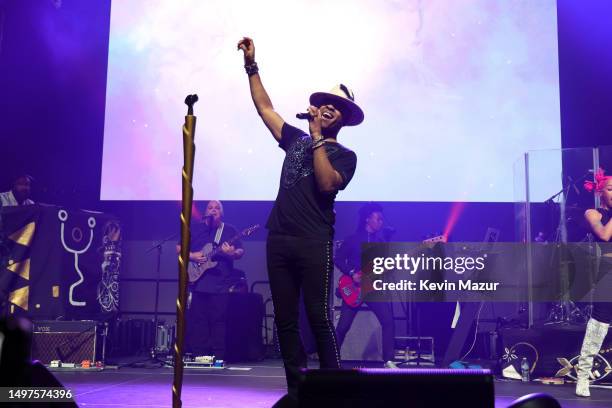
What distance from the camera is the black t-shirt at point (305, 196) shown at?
9.62 feet

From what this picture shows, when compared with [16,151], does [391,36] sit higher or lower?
higher

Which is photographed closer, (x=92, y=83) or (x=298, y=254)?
(x=298, y=254)

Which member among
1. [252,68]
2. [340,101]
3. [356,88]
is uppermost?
[356,88]

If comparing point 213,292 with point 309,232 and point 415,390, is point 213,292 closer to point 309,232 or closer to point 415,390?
point 309,232

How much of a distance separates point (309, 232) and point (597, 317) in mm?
3012

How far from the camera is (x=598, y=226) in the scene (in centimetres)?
488

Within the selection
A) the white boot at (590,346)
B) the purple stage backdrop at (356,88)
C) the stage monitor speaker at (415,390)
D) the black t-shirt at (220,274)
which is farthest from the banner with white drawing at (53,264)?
the stage monitor speaker at (415,390)

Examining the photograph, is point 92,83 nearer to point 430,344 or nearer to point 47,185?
point 47,185

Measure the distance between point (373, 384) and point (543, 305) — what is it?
484 centimetres

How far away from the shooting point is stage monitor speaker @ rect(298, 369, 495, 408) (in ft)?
4.38

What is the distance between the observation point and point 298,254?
289 centimetres

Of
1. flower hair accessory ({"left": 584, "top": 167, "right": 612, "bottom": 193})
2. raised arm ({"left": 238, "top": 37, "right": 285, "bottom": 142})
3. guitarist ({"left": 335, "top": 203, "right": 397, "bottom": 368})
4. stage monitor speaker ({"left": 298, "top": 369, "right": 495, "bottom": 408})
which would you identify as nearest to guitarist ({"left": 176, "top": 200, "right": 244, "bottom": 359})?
guitarist ({"left": 335, "top": 203, "right": 397, "bottom": 368})

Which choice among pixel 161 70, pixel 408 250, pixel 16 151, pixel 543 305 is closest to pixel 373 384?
pixel 408 250

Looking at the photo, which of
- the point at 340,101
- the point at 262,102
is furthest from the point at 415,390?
the point at 262,102
